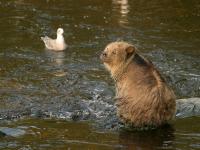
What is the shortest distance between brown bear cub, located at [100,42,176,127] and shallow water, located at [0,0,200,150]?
243 millimetres

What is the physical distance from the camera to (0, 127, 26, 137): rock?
29.6ft

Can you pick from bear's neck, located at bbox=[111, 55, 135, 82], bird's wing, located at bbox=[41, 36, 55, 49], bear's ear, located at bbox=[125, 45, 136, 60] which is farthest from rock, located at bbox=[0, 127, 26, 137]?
bird's wing, located at bbox=[41, 36, 55, 49]

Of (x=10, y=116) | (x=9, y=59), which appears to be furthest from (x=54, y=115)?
(x=9, y=59)

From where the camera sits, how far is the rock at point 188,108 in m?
10.2

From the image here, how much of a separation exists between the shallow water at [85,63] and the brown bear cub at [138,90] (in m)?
0.24

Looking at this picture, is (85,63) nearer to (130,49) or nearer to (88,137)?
(130,49)

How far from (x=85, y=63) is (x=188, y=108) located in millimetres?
4217

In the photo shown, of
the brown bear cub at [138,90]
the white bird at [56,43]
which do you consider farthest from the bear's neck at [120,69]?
the white bird at [56,43]

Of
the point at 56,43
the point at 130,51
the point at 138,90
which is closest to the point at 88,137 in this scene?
the point at 138,90

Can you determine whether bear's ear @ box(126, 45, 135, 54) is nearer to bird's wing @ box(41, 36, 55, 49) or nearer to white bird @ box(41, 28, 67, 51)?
white bird @ box(41, 28, 67, 51)

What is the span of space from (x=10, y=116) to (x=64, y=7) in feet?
34.1

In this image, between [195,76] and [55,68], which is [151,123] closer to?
[195,76]

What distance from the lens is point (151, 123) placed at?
941 centimetres

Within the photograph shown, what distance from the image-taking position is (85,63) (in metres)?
14.1
